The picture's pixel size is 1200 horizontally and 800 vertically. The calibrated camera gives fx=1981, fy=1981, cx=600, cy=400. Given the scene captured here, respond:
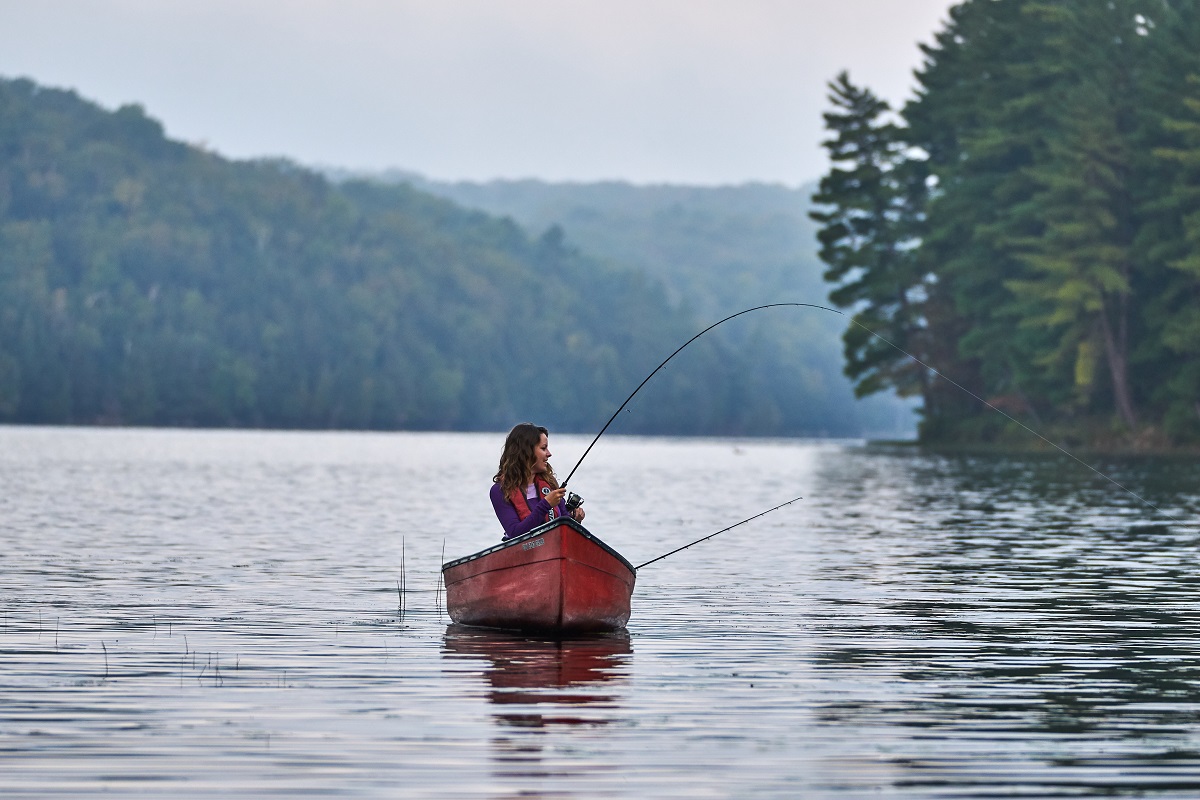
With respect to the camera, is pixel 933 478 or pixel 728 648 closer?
pixel 728 648

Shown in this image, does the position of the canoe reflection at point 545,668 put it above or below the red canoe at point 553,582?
below

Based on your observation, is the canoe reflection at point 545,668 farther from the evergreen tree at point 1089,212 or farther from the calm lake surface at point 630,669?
the evergreen tree at point 1089,212

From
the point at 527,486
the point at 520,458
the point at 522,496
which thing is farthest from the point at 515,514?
the point at 520,458

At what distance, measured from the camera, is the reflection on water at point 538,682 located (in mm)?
12328

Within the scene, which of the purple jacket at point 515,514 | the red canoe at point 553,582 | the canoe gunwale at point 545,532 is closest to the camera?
the canoe gunwale at point 545,532

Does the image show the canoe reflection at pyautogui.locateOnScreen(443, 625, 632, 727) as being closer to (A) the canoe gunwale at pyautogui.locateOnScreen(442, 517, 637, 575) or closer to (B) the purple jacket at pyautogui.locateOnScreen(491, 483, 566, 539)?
(A) the canoe gunwale at pyautogui.locateOnScreen(442, 517, 637, 575)

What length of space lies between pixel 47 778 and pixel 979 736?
5.87 metres

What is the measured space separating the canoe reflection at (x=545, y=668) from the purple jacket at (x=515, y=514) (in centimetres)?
104

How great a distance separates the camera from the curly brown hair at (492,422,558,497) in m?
18.8

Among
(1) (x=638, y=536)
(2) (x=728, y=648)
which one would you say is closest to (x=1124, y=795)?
(2) (x=728, y=648)

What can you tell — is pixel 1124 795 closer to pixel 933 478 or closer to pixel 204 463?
pixel 933 478

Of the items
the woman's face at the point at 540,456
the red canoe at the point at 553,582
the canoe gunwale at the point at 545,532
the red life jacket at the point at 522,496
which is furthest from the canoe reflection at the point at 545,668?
the woman's face at the point at 540,456

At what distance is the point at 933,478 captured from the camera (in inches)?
2477

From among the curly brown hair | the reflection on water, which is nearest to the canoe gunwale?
the curly brown hair
